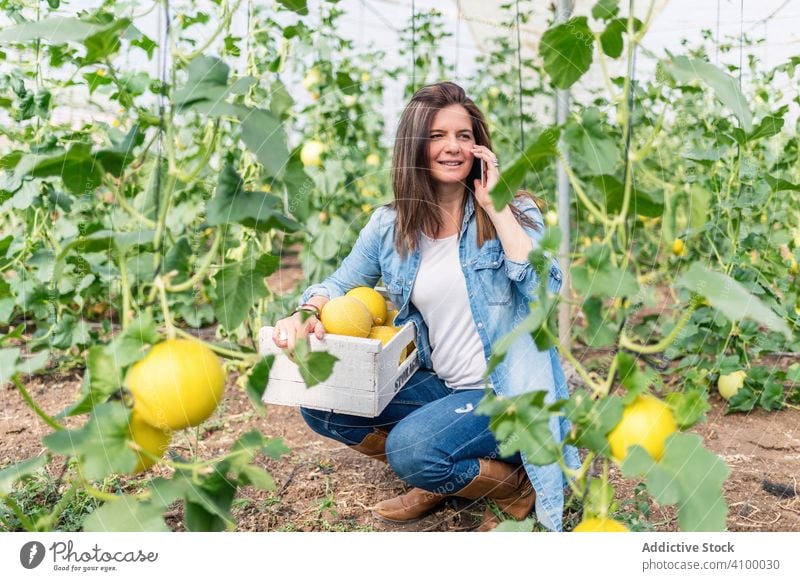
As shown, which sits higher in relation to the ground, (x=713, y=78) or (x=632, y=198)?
(x=713, y=78)

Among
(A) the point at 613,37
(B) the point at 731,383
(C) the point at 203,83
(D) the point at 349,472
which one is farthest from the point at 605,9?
(B) the point at 731,383

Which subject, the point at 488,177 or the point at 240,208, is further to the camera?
the point at 488,177

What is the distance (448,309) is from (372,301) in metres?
0.20

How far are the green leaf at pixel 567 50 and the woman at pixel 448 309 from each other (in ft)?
1.69

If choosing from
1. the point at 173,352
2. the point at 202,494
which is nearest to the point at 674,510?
the point at 202,494

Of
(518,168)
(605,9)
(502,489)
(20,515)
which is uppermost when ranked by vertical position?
(605,9)

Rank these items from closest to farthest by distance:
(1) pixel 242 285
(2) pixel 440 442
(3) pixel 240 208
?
(3) pixel 240 208
(1) pixel 242 285
(2) pixel 440 442

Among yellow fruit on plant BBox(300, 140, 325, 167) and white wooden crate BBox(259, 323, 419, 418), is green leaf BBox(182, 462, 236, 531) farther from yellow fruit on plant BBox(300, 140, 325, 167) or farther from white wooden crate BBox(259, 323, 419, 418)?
yellow fruit on plant BBox(300, 140, 325, 167)

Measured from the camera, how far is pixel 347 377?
1.46 meters

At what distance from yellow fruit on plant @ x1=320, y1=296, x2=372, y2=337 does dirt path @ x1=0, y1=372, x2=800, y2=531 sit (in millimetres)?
406

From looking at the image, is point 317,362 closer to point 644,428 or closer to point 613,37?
point 644,428
